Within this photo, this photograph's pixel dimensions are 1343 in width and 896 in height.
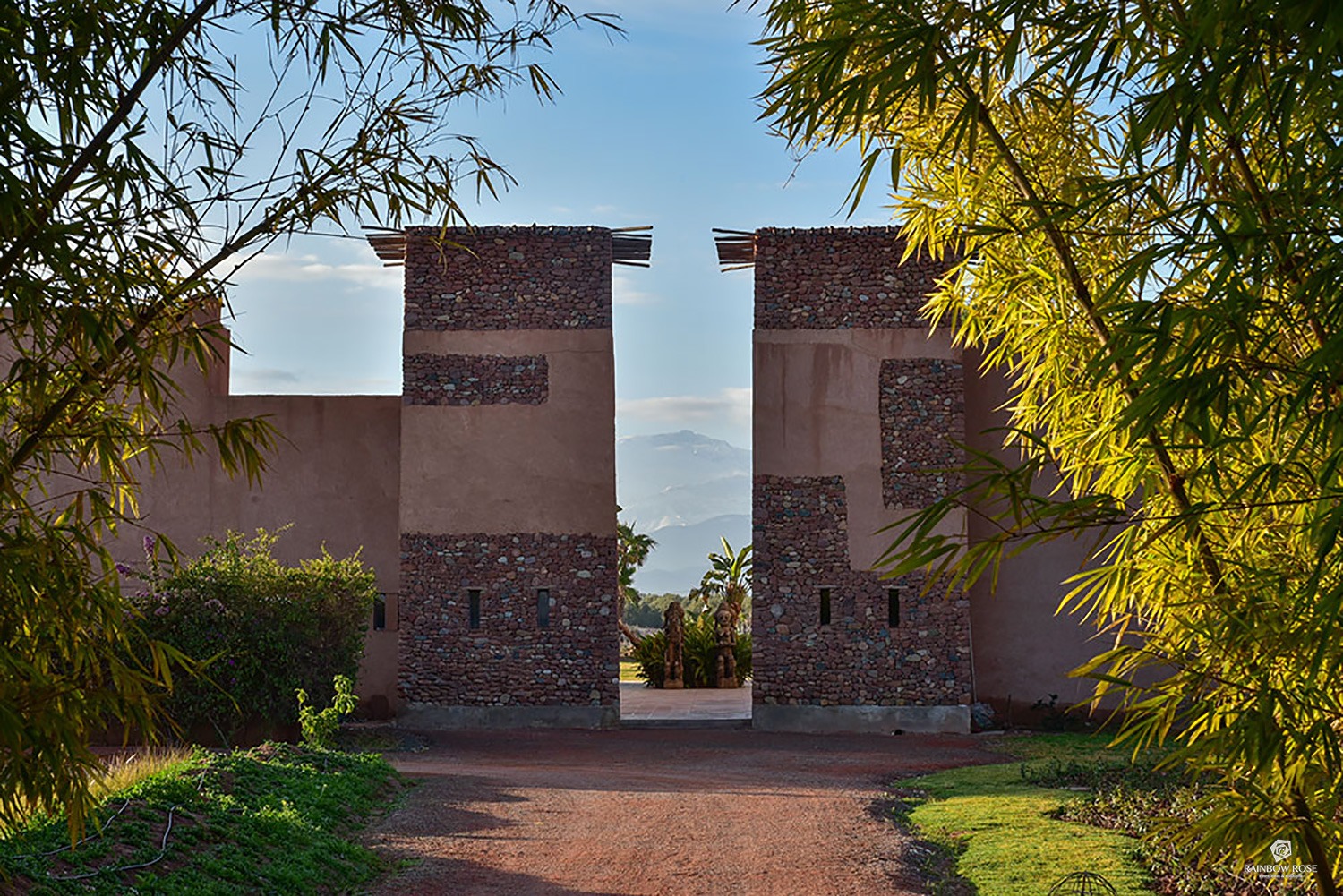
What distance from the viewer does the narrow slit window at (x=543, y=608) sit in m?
13.4

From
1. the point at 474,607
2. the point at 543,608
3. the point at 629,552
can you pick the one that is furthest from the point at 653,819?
the point at 629,552

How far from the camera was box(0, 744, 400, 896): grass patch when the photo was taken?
5.29 metres

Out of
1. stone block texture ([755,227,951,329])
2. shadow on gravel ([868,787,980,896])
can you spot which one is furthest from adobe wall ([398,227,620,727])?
shadow on gravel ([868,787,980,896])

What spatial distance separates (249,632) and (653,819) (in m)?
5.02

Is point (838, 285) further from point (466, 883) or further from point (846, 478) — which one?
point (466, 883)

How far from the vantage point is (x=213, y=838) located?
20.2 feet

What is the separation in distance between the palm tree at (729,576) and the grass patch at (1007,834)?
381 inches

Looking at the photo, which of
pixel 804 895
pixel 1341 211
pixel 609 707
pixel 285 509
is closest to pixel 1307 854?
pixel 1341 211

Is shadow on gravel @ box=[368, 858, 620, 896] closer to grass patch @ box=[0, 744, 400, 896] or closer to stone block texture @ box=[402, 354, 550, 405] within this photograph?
grass patch @ box=[0, 744, 400, 896]

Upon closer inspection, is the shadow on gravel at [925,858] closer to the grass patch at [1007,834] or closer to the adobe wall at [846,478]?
the grass patch at [1007,834]

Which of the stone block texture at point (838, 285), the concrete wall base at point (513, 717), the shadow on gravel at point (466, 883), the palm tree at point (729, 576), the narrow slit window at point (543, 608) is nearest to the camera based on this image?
the shadow on gravel at point (466, 883)

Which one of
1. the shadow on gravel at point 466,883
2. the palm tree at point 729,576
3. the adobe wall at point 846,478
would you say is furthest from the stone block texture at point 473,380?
the shadow on gravel at point 466,883

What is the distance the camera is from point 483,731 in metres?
13.1

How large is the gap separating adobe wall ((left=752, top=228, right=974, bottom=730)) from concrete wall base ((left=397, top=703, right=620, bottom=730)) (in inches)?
64.3
